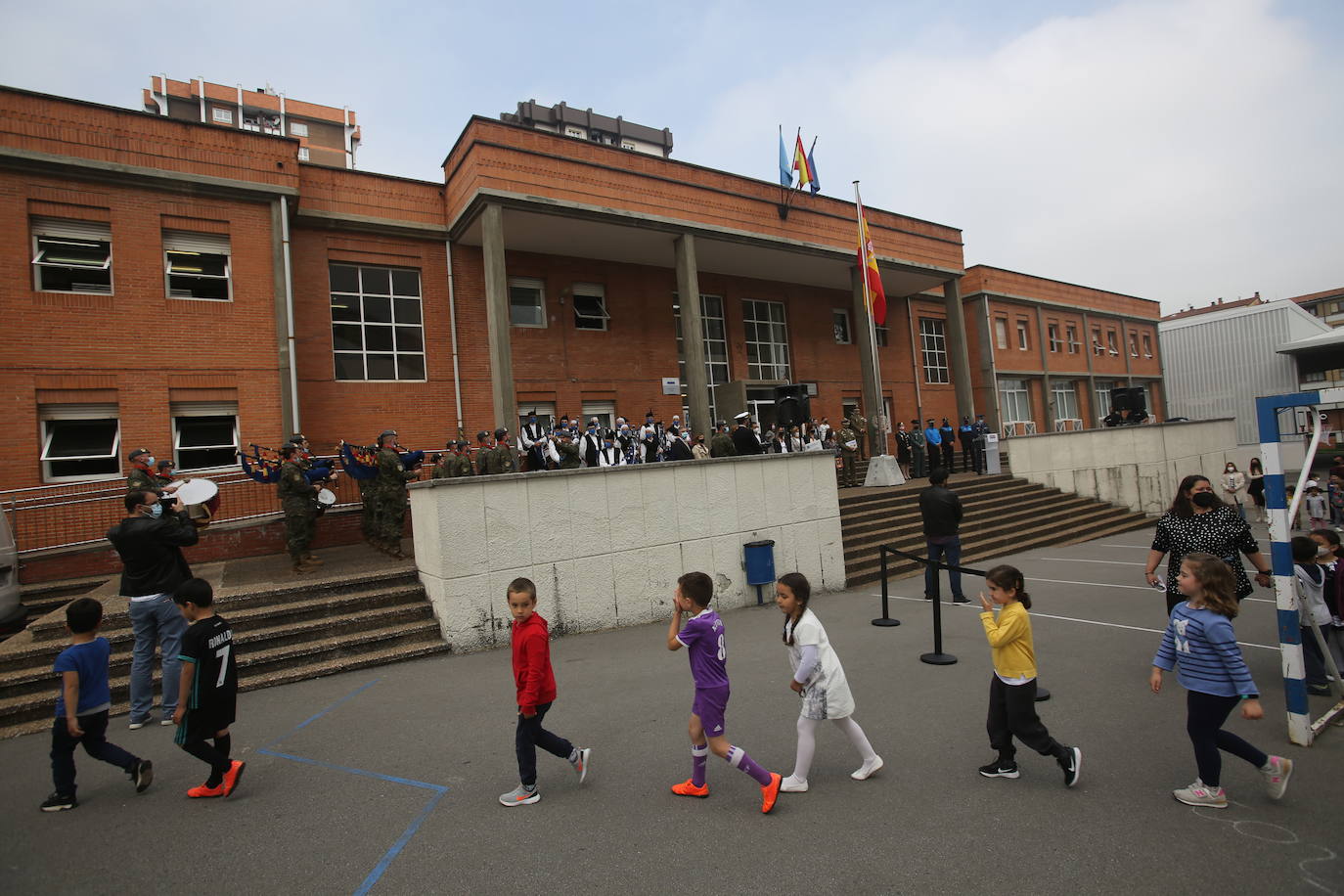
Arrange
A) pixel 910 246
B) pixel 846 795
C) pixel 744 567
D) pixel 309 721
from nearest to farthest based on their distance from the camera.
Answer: pixel 846 795 < pixel 309 721 < pixel 744 567 < pixel 910 246

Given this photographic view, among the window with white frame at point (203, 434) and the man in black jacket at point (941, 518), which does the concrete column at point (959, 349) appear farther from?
the window with white frame at point (203, 434)

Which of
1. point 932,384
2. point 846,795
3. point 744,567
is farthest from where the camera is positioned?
point 932,384

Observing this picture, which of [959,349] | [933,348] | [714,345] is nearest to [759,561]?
[714,345]

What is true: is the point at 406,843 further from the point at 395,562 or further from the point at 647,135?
the point at 647,135

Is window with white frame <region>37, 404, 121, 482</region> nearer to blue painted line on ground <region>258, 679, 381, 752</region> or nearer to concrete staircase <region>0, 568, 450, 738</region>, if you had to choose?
concrete staircase <region>0, 568, 450, 738</region>

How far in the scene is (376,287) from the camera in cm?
1497

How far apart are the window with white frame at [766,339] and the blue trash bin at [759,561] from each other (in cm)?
1188

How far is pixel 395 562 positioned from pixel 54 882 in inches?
242

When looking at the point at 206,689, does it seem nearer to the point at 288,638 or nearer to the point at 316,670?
the point at 316,670

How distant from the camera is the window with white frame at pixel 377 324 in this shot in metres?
14.5

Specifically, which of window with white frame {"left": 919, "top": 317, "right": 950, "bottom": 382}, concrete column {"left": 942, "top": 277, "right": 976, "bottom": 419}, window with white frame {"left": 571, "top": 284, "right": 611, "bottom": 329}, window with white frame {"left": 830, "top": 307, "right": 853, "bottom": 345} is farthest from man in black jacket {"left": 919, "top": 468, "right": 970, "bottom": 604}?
window with white frame {"left": 919, "top": 317, "right": 950, "bottom": 382}

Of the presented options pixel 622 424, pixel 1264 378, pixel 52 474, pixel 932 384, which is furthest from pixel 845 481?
pixel 1264 378

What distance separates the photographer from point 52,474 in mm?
11297

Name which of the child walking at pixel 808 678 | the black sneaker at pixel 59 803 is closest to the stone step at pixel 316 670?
the black sneaker at pixel 59 803
